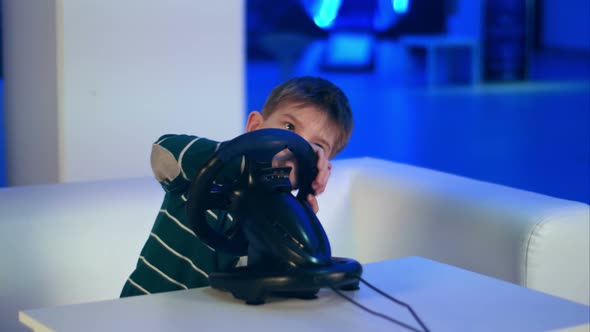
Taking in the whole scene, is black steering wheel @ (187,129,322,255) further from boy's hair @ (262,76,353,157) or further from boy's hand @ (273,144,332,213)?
boy's hair @ (262,76,353,157)

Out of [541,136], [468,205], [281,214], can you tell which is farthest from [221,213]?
[541,136]

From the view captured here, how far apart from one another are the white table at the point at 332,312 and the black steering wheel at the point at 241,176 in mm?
89

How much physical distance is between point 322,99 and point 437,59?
1110cm

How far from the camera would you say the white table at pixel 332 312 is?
1.18 m

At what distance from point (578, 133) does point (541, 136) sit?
41cm

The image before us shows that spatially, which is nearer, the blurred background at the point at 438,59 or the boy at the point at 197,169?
the boy at the point at 197,169

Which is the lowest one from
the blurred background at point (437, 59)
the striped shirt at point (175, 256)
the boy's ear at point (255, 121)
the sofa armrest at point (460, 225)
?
the blurred background at point (437, 59)

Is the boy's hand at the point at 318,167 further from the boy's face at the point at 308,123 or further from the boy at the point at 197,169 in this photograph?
the boy's face at the point at 308,123

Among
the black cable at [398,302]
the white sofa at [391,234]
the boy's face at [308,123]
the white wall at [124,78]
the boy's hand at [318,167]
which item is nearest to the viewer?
the black cable at [398,302]

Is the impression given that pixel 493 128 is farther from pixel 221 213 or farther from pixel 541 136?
pixel 221 213

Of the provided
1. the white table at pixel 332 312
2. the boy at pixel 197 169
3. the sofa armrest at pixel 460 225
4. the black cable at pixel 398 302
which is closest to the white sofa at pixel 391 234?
the sofa armrest at pixel 460 225

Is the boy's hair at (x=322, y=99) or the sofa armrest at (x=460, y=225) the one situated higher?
the boy's hair at (x=322, y=99)

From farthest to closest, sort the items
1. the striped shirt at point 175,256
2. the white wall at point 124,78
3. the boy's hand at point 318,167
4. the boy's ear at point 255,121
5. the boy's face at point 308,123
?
the white wall at point 124,78
the boy's ear at point 255,121
the boy's face at point 308,123
the striped shirt at point 175,256
the boy's hand at point 318,167

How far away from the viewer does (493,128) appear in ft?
26.0
